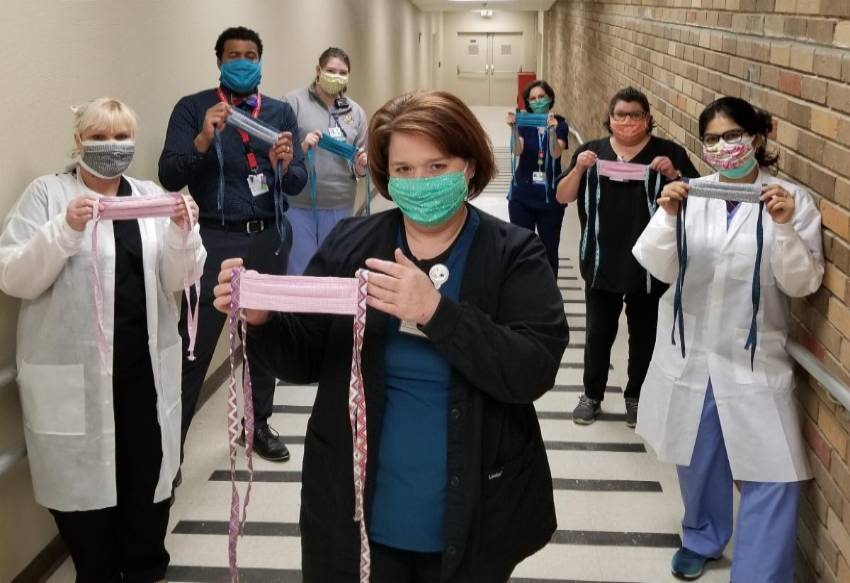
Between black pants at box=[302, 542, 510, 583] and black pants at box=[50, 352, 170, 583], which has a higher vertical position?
black pants at box=[302, 542, 510, 583]

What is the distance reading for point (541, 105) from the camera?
5.85 meters

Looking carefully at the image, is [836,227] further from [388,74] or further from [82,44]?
[388,74]

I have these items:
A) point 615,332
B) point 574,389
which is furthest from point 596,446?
point 574,389

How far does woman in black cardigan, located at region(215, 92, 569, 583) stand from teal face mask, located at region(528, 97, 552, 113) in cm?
428

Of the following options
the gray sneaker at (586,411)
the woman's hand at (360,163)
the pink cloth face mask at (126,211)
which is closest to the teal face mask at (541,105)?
the woman's hand at (360,163)

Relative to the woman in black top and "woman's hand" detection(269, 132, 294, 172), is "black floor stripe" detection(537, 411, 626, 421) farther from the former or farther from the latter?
"woman's hand" detection(269, 132, 294, 172)

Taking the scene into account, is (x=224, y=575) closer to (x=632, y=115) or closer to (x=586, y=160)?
(x=586, y=160)

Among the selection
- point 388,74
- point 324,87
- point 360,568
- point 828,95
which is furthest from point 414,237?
point 388,74

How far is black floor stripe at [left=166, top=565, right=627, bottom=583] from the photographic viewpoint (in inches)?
120

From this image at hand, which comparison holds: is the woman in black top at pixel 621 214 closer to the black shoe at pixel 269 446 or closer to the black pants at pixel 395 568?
the black shoe at pixel 269 446

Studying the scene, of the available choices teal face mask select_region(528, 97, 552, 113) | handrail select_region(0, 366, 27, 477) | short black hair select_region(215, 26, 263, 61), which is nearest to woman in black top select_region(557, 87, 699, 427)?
short black hair select_region(215, 26, 263, 61)

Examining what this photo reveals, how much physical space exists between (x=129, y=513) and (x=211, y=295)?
3.28 feet

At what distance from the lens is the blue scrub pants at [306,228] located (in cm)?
463

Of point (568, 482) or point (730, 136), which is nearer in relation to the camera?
point (730, 136)
